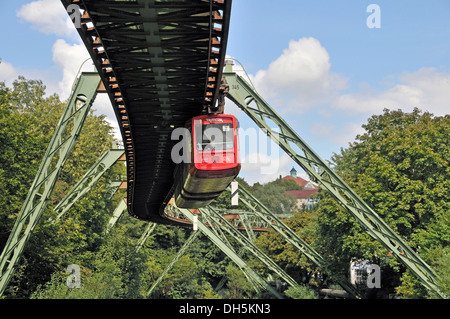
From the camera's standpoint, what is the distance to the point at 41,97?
208 feet

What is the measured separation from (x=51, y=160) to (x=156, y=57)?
33.5ft

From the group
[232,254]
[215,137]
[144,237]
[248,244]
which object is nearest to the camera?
[215,137]

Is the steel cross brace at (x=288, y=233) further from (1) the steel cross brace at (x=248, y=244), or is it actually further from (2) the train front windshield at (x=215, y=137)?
(2) the train front windshield at (x=215, y=137)

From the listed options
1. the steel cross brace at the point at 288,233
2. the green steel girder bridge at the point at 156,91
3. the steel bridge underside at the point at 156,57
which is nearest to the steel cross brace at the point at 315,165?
the green steel girder bridge at the point at 156,91

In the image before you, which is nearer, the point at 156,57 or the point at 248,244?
the point at 156,57

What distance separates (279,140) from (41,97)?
4858 centimetres

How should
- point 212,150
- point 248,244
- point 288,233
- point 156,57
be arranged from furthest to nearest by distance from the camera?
point 248,244
point 288,233
point 212,150
point 156,57

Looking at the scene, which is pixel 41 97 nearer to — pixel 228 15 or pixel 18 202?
pixel 18 202

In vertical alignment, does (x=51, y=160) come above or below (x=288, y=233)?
above

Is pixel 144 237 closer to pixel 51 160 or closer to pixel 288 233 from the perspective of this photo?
→ pixel 288 233

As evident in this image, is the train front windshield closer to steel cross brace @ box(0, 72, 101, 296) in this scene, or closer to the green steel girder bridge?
the green steel girder bridge

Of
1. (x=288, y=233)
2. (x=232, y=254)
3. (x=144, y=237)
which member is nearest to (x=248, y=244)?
(x=232, y=254)

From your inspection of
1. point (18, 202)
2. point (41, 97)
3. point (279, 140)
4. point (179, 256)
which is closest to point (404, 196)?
point (279, 140)

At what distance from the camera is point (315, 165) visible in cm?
2341
